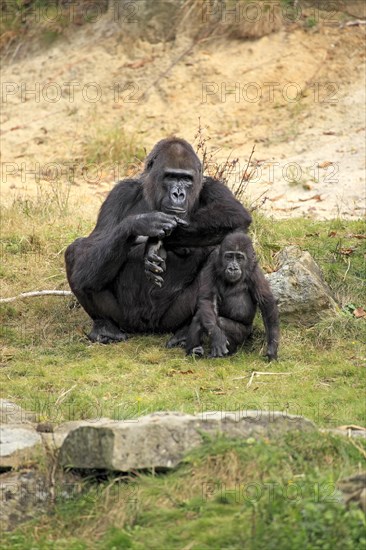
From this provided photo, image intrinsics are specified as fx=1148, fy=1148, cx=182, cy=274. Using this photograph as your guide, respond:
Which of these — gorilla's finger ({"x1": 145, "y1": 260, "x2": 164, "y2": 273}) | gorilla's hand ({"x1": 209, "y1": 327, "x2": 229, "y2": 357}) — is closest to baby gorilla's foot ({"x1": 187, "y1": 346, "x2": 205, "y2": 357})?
gorilla's hand ({"x1": 209, "y1": 327, "x2": 229, "y2": 357})

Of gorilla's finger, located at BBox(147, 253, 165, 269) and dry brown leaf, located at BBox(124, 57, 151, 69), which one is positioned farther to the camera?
dry brown leaf, located at BBox(124, 57, 151, 69)

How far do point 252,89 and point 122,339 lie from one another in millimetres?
6580

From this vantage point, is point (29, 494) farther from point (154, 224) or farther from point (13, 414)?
point (154, 224)

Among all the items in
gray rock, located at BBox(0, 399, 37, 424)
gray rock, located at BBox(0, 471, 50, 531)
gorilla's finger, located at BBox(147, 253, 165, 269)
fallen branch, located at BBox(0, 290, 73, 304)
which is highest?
gorilla's finger, located at BBox(147, 253, 165, 269)

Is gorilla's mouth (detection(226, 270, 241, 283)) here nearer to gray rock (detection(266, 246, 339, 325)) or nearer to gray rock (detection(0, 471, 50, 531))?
gray rock (detection(266, 246, 339, 325))

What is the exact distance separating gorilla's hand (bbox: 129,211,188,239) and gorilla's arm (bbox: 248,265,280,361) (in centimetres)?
68

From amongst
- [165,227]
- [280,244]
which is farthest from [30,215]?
[165,227]

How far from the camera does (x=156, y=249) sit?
8.42m

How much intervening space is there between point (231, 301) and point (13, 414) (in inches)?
89.2

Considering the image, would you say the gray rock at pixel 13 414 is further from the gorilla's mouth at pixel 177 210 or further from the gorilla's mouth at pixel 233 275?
the gorilla's mouth at pixel 177 210

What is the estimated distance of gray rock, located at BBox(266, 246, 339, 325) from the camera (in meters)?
8.61

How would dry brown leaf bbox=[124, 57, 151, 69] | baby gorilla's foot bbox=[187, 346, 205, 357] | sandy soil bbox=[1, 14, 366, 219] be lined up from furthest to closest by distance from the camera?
dry brown leaf bbox=[124, 57, 151, 69]
sandy soil bbox=[1, 14, 366, 219]
baby gorilla's foot bbox=[187, 346, 205, 357]

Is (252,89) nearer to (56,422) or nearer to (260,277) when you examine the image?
(260,277)

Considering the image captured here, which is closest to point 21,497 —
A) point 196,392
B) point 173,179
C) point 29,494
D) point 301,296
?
point 29,494
